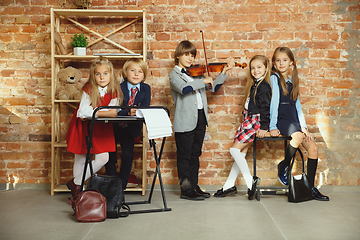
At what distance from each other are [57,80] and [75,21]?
66 centimetres

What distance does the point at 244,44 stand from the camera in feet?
10.2

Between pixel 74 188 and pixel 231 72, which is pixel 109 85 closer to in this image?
pixel 74 188

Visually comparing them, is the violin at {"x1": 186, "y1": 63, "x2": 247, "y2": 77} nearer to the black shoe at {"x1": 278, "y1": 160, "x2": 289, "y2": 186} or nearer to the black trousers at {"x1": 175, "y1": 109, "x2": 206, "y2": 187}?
the black trousers at {"x1": 175, "y1": 109, "x2": 206, "y2": 187}

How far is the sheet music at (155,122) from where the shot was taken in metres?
2.13

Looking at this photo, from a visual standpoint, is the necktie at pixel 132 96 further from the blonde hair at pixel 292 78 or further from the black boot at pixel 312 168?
the black boot at pixel 312 168

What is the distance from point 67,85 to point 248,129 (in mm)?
1817

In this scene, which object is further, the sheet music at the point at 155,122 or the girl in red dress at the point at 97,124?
the girl in red dress at the point at 97,124

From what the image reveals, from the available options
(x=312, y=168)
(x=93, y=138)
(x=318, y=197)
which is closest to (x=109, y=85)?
(x=93, y=138)

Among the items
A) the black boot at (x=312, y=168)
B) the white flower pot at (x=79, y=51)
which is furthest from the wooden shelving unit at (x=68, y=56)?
the black boot at (x=312, y=168)

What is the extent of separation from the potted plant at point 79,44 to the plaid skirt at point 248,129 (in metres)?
1.74

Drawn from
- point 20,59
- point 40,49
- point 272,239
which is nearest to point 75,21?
point 40,49

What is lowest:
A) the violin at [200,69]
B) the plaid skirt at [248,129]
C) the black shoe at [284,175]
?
the black shoe at [284,175]

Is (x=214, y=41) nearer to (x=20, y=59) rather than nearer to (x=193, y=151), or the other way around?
(x=193, y=151)

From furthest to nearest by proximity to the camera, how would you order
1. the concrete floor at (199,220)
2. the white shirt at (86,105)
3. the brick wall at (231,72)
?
the brick wall at (231,72) < the white shirt at (86,105) < the concrete floor at (199,220)
